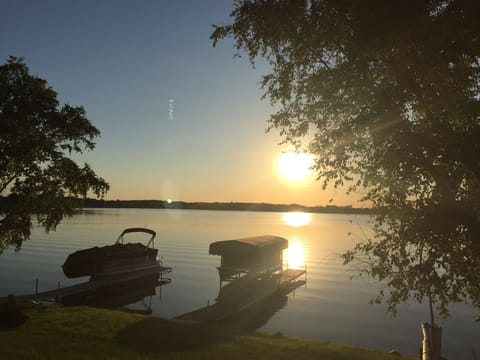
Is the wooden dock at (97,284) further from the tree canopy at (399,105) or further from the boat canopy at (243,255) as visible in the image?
the tree canopy at (399,105)

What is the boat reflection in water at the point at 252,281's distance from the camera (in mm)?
31656

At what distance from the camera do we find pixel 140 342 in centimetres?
1506

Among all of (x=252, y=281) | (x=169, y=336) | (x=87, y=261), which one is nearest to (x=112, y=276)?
(x=87, y=261)

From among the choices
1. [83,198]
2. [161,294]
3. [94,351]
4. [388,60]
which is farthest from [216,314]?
[388,60]

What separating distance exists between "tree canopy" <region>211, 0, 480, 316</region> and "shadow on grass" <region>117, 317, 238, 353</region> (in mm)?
6974

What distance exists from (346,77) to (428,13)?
8.00 ft

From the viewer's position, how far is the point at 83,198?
22812mm

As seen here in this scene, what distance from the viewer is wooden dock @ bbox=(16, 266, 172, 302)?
107 feet

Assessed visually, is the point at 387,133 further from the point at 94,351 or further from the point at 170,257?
the point at 170,257

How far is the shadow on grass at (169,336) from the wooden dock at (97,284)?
644 inches

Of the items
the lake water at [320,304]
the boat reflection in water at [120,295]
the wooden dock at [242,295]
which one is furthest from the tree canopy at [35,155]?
the boat reflection in water at [120,295]

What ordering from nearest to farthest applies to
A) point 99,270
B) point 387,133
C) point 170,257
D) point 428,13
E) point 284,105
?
1. point 428,13
2. point 387,133
3. point 284,105
4. point 99,270
5. point 170,257

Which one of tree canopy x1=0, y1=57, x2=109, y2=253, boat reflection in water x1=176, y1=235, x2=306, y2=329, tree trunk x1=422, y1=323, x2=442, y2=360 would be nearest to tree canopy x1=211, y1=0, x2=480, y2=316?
tree trunk x1=422, y1=323, x2=442, y2=360

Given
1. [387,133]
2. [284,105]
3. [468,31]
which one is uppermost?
[468,31]
